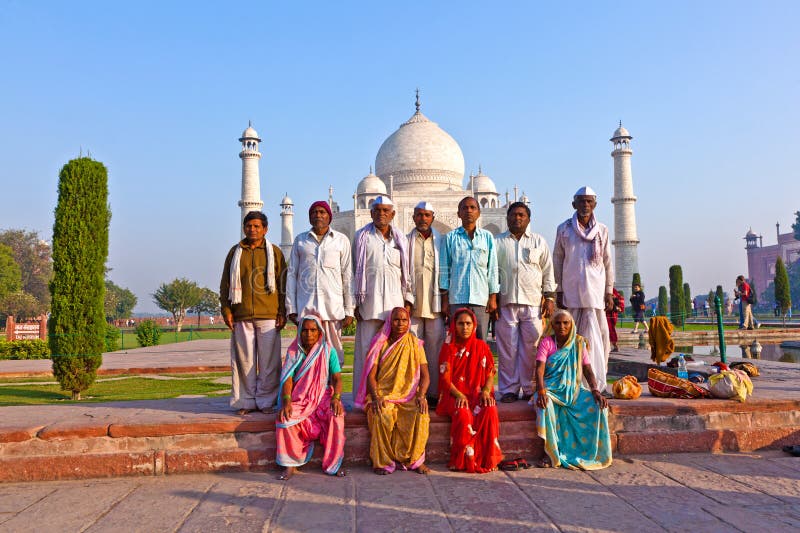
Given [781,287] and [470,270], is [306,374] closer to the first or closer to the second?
[470,270]

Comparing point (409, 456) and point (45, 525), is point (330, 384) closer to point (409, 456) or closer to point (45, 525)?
point (409, 456)

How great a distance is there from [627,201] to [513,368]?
105ft

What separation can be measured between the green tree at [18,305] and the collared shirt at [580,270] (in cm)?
3793

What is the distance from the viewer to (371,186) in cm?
3384

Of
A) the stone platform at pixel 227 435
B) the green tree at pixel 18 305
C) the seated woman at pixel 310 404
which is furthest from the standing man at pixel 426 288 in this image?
the green tree at pixel 18 305

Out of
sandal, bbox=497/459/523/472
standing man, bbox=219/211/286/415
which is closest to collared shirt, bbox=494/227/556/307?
sandal, bbox=497/459/523/472

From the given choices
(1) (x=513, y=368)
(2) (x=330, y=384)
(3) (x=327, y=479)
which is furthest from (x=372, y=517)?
(1) (x=513, y=368)

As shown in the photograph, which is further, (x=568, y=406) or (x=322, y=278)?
(x=322, y=278)

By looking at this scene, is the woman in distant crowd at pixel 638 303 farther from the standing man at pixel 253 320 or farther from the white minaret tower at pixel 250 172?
the white minaret tower at pixel 250 172

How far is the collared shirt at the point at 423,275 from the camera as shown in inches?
159

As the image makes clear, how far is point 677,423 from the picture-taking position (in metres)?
3.79

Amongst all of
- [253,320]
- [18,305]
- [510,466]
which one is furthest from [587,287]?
[18,305]

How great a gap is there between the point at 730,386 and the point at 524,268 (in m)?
1.53

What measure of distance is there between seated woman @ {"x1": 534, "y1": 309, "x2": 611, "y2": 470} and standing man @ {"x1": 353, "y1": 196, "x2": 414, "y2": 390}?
3.19ft
